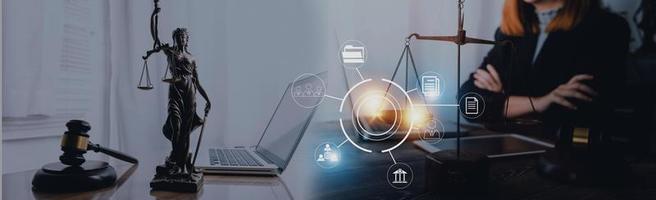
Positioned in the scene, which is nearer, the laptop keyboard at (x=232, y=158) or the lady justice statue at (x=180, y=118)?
the lady justice statue at (x=180, y=118)

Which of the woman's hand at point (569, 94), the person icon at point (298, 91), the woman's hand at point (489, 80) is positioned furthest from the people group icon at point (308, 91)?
the woman's hand at point (569, 94)

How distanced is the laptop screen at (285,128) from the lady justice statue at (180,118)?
13 cm

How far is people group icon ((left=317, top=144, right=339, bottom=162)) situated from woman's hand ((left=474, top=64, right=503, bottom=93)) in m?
0.26

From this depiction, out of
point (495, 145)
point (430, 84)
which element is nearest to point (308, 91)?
point (430, 84)

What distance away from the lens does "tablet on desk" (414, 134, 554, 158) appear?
2.39 feet

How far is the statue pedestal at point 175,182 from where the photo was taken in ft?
2.32

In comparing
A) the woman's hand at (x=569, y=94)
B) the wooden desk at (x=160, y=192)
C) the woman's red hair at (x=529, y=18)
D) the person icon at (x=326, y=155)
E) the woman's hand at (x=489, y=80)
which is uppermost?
the woman's red hair at (x=529, y=18)

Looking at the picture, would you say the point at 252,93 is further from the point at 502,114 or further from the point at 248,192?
the point at 502,114

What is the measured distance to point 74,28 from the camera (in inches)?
38.2

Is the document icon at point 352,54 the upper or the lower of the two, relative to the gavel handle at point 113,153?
upper

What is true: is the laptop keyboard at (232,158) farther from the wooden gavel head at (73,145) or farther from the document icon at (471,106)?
the document icon at (471,106)

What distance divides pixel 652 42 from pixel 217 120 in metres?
0.76

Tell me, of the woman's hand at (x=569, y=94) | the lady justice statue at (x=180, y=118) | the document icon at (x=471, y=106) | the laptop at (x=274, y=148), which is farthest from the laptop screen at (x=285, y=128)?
the woman's hand at (x=569, y=94)

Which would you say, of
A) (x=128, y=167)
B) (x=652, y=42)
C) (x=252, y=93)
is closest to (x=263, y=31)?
(x=252, y=93)
